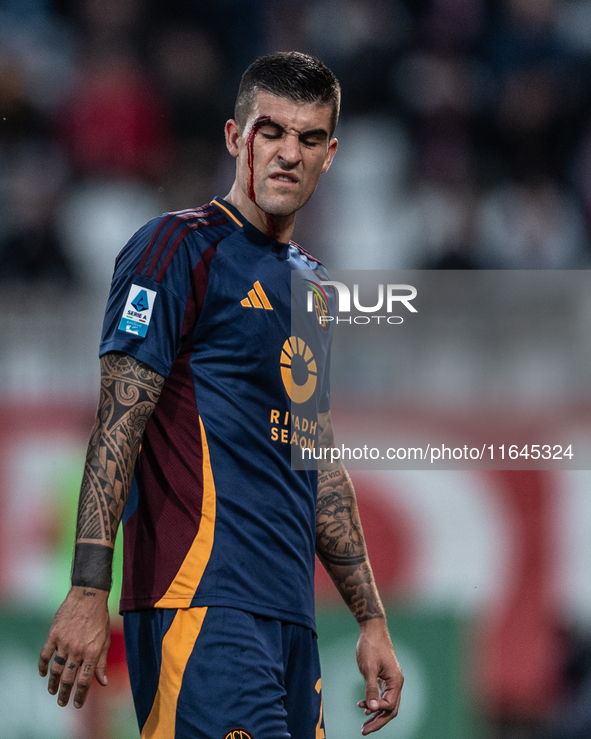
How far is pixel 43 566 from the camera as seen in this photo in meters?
3.51

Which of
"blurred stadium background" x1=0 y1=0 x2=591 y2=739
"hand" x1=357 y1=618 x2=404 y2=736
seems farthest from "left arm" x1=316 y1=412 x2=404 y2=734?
"blurred stadium background" x1=0 y1=0 x2=591 y2=739

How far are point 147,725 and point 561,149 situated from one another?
431 centimetres

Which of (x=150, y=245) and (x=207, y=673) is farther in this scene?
(x=150, y=245)

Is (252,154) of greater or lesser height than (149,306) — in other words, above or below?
above

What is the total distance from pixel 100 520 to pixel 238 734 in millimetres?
499

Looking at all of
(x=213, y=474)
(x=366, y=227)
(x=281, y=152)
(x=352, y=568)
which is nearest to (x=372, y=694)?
(x=352, y=568)

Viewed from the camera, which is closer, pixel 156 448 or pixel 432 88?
pixel 156 448

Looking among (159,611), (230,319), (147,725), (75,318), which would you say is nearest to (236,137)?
(230,319)

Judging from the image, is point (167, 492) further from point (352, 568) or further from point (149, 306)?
point (352, 568)

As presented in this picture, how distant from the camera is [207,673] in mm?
1916

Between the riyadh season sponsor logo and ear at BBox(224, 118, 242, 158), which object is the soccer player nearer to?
ear at BBox(224, 118, 242, 158)

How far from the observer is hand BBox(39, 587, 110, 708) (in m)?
1.76

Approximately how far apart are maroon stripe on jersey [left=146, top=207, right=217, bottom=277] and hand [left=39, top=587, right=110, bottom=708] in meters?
0.70

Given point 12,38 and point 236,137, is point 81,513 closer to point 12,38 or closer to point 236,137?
point 236,137
